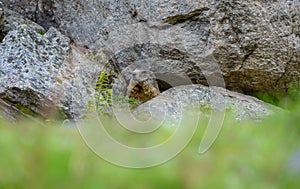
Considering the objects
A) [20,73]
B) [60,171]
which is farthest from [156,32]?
[60,171]

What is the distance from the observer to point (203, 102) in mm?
6801

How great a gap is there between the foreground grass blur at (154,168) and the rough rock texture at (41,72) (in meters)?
4.21

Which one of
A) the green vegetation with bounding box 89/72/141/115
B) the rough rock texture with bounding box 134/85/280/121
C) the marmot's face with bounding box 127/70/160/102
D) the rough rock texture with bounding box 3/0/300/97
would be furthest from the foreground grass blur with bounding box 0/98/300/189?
the rough rock texture with bounding box 3/0/300/97

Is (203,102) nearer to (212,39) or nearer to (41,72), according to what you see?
(212,39)

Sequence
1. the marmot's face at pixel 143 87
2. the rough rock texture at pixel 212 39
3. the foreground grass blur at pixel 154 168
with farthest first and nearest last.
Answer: the rough rock texture at pixel 212 39
the marmot's face at pixel 143 87
the foreground grass blur at pixel 154 168

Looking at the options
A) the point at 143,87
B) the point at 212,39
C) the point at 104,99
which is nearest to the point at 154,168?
the point at 104,99

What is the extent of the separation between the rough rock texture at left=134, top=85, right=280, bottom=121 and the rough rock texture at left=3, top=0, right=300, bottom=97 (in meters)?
0.45

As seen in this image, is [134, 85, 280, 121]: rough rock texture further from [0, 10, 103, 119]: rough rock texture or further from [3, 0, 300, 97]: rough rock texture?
[0, 10, 103, 119]: rough rock texture

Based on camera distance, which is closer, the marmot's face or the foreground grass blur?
the foreground grass blur

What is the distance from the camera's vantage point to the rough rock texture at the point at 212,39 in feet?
24.8

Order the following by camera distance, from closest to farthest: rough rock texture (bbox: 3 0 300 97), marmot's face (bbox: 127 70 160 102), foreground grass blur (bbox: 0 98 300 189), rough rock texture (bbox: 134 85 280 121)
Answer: foreground grass blur (bbox: 0 98 300 189) → rough rock texture (bbox: 134 85 280 121) → marmot's face (bbox: 127 70 160 102) → rough rock texture (bbox: 3 0 300 97)

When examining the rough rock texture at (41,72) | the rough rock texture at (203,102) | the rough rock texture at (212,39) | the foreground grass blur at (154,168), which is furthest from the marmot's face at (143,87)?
the foreground grass blur at (154,168)

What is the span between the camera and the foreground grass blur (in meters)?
1.40

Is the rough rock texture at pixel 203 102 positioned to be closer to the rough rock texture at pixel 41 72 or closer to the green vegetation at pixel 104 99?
the green vegetation at pixel 104 99
